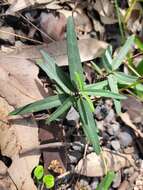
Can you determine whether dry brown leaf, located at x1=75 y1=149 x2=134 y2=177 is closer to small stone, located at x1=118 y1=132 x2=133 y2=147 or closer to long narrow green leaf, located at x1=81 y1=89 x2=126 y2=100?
small stone, located at x1=118 y1=132 x2=133 y2=147

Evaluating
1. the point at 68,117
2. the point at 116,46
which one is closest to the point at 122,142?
the point at 68,117

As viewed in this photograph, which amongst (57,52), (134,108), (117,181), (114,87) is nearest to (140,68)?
(134,108)

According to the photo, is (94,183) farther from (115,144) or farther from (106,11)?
(106,11)

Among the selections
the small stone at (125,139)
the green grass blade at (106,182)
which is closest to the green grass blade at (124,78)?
the small stone at (125,139)

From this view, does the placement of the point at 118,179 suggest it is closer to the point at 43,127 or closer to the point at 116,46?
the point at 43,127

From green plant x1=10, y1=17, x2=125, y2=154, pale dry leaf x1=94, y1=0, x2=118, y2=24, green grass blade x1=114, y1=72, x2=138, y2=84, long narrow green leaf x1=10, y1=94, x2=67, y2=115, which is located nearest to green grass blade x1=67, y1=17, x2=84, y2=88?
green plant x1=10, y1=17, x2=125, y2=154

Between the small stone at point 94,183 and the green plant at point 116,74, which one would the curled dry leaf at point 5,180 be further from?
the green plant at point 116,74

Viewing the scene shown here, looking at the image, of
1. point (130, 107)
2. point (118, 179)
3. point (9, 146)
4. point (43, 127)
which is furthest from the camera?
point (130, 107)
